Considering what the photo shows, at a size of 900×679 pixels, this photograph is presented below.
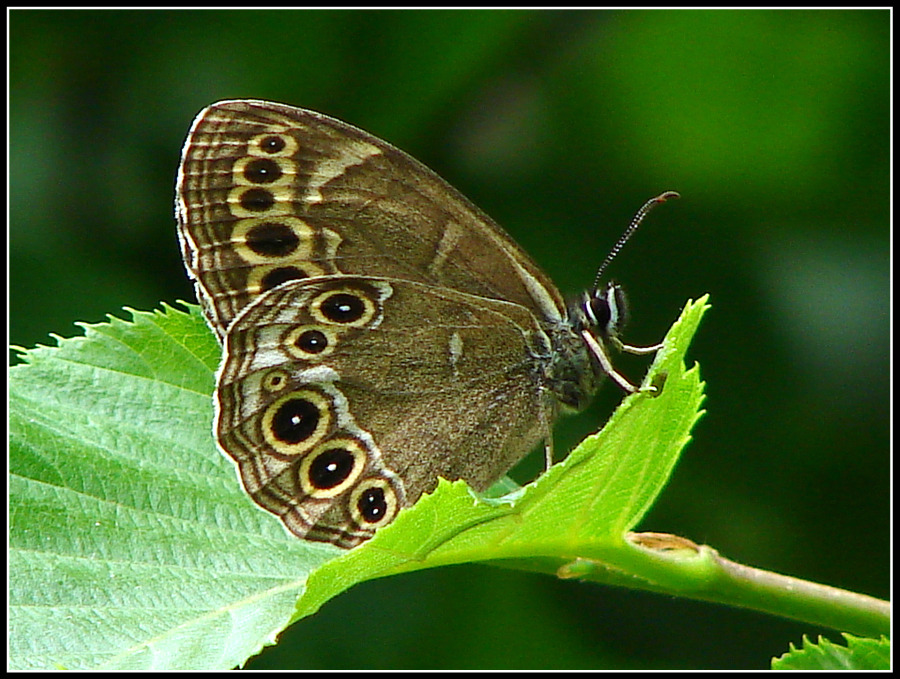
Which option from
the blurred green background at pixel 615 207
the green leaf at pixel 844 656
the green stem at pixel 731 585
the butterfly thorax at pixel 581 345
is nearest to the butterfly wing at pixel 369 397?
the butterfly thorax at pixel 581 345

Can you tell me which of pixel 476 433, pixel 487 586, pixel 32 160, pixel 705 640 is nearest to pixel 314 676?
pixel 487 586

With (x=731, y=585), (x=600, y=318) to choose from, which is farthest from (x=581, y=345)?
(x=731, y=585)

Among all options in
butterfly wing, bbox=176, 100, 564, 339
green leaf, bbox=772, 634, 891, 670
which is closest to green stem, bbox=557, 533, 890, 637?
green leaf, bbox=772, 634, 891, 670

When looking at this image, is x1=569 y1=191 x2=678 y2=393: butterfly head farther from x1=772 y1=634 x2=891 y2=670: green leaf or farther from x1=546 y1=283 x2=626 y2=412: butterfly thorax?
x1=772 y1=634 x2=891 y2=670: green leaf

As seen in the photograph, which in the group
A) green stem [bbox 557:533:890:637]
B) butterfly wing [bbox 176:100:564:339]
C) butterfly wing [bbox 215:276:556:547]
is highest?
butterfly wing [bbox 176:100:564:339]

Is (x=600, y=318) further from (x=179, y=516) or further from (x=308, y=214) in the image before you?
(x=179, y=516)

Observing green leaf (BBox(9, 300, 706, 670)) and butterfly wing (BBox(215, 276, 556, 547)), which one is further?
butterfly wing (BBox(215, 276, 556, 547))
